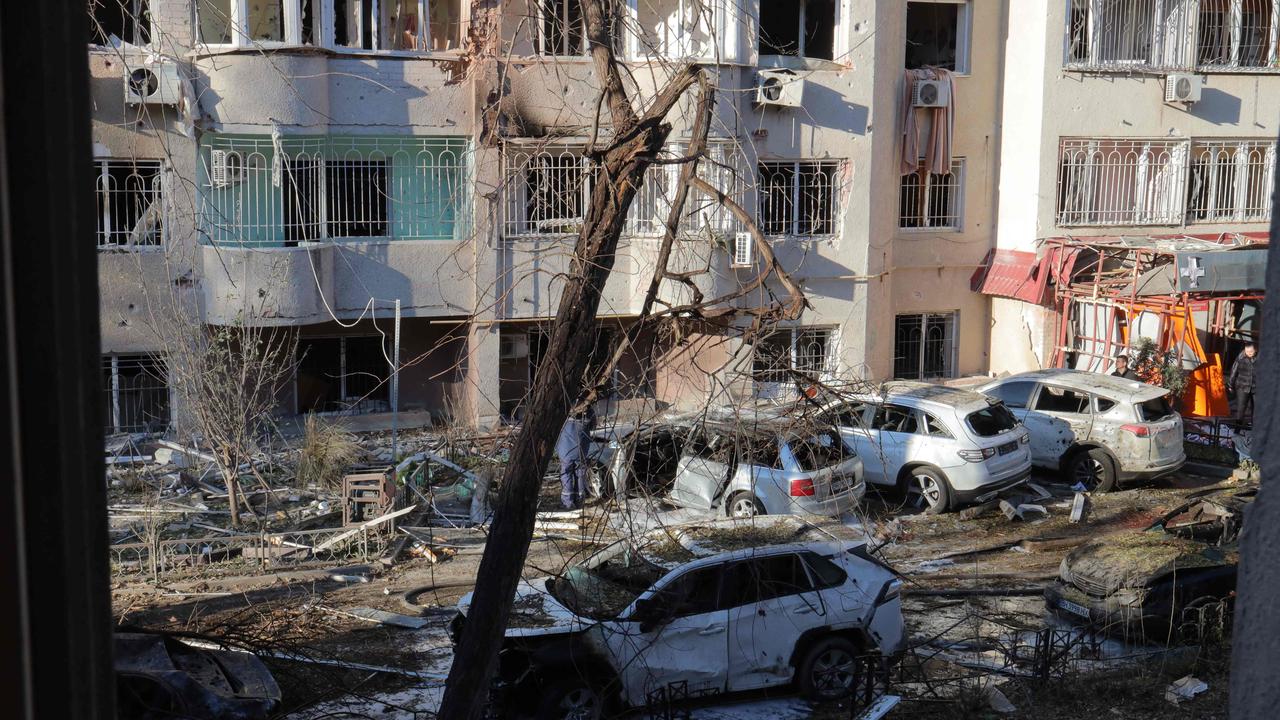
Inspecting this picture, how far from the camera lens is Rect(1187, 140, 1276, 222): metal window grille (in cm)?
2352

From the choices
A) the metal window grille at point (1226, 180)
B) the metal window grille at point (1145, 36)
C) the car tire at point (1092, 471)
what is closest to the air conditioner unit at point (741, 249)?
the car tire at point (1092, 471)

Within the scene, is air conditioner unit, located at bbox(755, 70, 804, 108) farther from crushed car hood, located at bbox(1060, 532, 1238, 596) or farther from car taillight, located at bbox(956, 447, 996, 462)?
crushed car hood, located at bbox(1060, 532, 1238, 596)

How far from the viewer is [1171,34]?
74.2 feet

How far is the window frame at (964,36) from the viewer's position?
73.7 ft

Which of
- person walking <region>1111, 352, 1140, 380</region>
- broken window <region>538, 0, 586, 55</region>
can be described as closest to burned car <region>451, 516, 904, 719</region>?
broken window <region>538, 0, 586, 55</region>

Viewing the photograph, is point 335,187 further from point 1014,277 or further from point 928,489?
point 1014,277

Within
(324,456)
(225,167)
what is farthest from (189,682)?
(225,167)

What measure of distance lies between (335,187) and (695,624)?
1134 cm

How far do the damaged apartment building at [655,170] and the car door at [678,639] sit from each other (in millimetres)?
5215

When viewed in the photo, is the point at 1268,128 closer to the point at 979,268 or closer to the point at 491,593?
the point at 979,268

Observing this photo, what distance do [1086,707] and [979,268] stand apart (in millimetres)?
14941

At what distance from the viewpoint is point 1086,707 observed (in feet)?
30.2

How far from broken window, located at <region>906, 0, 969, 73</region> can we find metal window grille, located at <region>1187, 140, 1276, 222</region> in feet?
16.3

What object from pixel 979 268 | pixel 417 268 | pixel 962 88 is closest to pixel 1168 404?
pixel 979 268
